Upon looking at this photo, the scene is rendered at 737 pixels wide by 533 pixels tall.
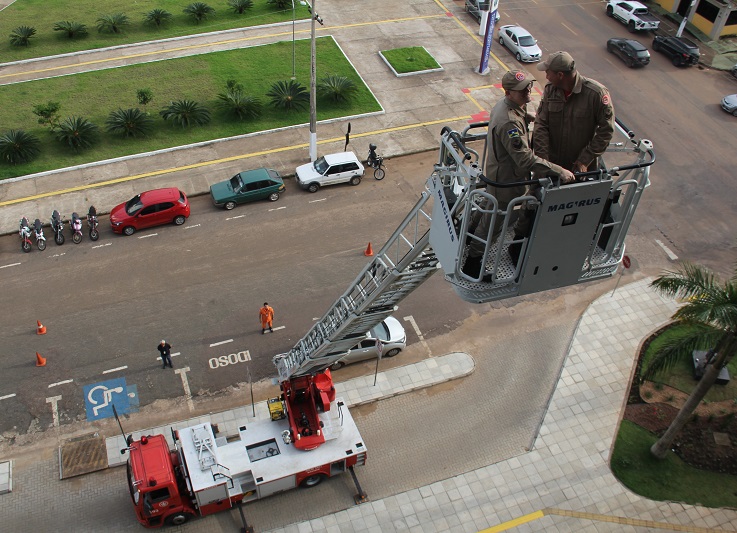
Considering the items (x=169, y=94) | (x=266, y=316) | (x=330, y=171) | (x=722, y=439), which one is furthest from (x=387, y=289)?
(x=169, y=94)

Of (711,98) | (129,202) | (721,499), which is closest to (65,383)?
(129,202)

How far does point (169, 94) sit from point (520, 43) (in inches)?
768

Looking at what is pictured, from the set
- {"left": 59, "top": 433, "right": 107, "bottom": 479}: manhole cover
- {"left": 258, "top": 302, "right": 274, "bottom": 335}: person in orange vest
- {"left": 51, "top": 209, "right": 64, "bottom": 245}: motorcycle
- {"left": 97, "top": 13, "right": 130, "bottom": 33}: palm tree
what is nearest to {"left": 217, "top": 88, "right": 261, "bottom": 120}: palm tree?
{"left": 97, "top": 13, "right": 130, "bottom": 33}: palm tree

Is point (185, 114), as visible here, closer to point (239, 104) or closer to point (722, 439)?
point (239, 104)

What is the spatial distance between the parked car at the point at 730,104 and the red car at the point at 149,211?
27.9m

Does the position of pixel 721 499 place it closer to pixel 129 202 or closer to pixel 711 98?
pixel 129 202

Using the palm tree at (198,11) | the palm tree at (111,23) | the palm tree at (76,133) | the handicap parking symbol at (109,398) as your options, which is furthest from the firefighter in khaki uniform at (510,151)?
the palm tree at (111,23)

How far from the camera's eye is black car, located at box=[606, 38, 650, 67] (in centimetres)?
3881

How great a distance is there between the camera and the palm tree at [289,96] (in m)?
33.9

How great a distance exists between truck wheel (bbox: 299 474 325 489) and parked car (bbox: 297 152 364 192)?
13.9 m

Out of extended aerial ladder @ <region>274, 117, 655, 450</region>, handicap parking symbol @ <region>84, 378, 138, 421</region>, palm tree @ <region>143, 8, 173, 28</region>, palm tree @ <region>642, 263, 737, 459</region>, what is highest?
extended aerial ladder @ <region>274, 117, 655, 450</region>

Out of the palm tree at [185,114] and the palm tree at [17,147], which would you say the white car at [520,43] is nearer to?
the palm tree at [185,114]

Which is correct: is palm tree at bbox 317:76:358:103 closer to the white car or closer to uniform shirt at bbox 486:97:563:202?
the white car

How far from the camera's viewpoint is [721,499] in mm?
19328
